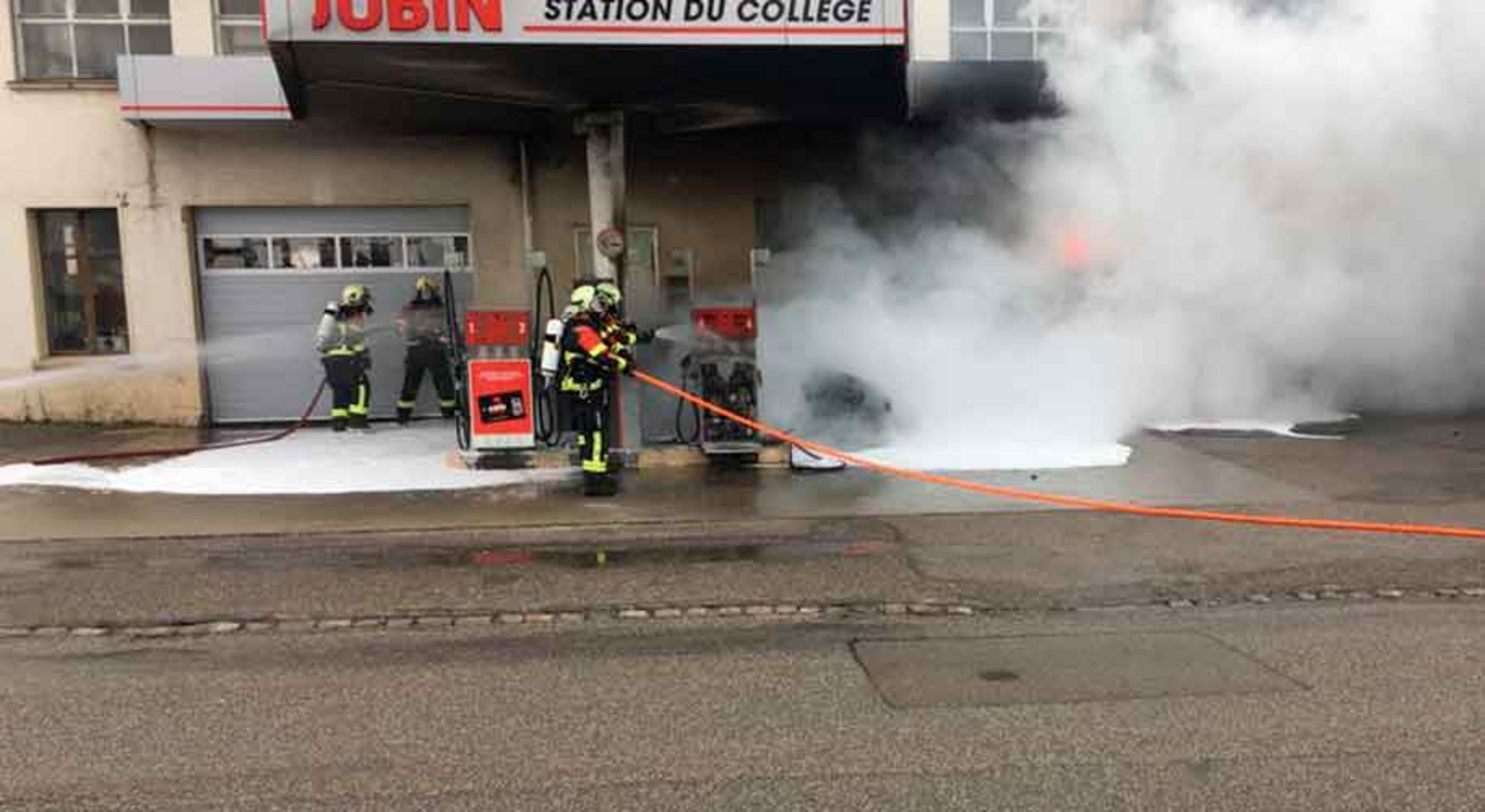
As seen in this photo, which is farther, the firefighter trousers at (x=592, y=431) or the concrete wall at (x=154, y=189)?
the concrete wall at (x=154, y=189)

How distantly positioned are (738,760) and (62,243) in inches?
480

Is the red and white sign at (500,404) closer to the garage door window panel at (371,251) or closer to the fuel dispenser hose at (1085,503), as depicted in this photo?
the fuel dispenser hose at (1085,503)

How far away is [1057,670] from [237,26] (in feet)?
39.3

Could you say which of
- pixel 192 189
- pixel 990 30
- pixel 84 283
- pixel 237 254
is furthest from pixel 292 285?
Result: pixel 990 30

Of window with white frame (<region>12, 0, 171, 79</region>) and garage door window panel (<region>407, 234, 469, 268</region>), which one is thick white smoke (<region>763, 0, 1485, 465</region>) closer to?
garage door window panel (<region>407, 234, 469, 268</region>)

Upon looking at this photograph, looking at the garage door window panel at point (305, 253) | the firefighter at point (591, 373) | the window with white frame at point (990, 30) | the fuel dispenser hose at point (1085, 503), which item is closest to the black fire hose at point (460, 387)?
the firefighter at point (591, 373)

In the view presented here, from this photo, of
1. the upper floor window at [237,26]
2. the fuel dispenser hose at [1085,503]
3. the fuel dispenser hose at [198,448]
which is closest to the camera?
the fuel dispenser hose at [1085,503]

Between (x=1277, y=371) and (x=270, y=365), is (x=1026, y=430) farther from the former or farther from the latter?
(x=270, y=365)

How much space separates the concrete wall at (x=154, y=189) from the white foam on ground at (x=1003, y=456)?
592cm

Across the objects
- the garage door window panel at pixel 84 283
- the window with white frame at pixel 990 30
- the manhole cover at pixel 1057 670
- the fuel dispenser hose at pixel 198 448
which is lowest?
the manhole cover at pixel 1057 670

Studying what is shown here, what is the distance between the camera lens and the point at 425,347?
12406 mm

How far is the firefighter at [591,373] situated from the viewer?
8859 mm

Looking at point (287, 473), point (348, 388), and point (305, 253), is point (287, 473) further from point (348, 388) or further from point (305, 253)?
point (305, 253)

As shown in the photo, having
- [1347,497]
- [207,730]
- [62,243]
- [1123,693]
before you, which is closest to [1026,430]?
[1347,497]
